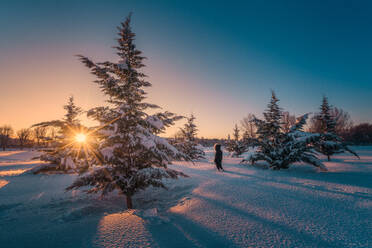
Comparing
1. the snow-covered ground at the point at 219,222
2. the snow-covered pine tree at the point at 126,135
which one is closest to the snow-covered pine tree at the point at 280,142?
the snow-covered ground at the point at 219,222

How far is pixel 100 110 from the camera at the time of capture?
4.95 meters

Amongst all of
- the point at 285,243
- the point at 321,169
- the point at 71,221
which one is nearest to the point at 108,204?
the point at 71,221

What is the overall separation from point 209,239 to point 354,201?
13.6ft

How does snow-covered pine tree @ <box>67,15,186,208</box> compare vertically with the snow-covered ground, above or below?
above

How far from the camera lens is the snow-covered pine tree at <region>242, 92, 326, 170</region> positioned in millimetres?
8352

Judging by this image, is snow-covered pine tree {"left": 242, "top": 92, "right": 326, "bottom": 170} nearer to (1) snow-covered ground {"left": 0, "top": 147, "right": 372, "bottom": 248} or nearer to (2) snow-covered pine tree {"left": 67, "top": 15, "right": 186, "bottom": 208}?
(1) snow-covered ground {"left": 0, "top": 147, "right": 372, "bottom": 248}

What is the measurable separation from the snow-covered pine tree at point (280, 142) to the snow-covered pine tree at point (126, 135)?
711cm

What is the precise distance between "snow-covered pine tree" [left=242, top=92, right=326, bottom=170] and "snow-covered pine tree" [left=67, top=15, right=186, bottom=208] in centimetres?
711

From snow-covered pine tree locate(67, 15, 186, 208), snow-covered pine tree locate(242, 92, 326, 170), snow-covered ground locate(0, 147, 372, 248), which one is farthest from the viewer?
snow-covered pine tree locate(242, 92, 326, 170)

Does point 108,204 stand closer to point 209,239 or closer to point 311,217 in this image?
point 209,239

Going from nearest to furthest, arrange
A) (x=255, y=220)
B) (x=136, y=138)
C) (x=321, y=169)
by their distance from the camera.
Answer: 1. (x=255, y=220)
2. (x=136, y=138)
3. (x=321, y=169)

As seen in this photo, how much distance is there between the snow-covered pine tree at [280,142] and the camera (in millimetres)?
8352

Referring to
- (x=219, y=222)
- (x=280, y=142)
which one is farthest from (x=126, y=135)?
(x=280, y=142)

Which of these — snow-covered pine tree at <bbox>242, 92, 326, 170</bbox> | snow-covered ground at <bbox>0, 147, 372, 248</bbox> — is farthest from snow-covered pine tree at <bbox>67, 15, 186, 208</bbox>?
snow-covered pine tree at <bbox>242, 92, 326, 170</bbox>
